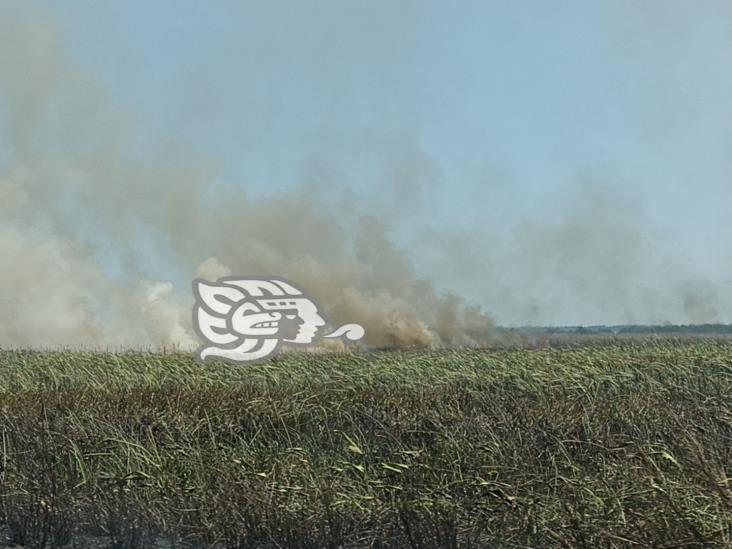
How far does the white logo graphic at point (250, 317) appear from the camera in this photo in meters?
16.2

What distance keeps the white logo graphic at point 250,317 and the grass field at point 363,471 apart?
179 inches

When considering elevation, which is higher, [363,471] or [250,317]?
[250,317]

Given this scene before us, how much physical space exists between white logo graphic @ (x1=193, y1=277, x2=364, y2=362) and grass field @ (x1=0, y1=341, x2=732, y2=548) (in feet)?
14.9

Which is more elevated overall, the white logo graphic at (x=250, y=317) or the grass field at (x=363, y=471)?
the white logo graphic at (x=250, y=317)

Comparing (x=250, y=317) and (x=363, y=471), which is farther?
(x=250, y=317)

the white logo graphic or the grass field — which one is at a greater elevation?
the white logo graphic

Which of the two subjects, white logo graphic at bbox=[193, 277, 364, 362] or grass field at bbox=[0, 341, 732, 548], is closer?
grass field at bbox=[0, 341, 732, 548]

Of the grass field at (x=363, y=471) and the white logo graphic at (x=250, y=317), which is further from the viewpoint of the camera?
the white logo graphic at (x=250, y=317)

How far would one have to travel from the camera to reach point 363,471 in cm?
585

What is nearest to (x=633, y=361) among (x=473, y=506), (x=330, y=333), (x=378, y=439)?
(x=330, y=333)

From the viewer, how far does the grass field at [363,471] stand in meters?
5.25

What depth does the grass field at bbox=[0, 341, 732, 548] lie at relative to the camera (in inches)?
207

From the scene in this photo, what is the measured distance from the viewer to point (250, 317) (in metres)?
16.5

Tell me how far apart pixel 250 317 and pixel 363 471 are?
11.0 m
